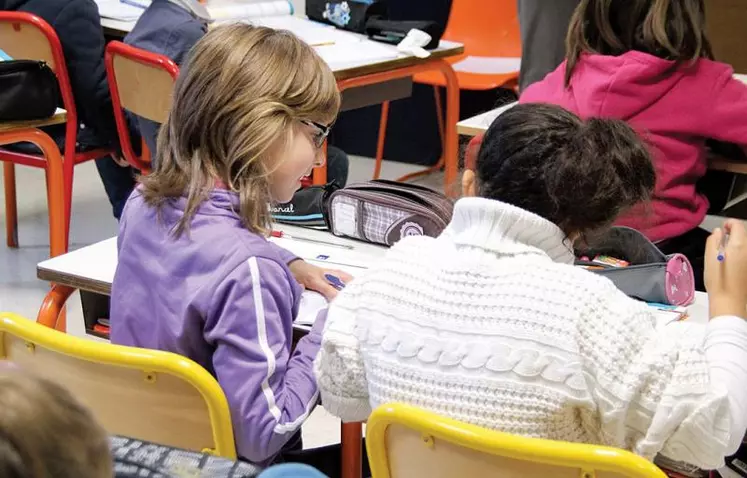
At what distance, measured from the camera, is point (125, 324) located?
58.1 inches

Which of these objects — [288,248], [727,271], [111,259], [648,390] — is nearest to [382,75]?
[288,248]

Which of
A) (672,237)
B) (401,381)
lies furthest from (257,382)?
(672,237)

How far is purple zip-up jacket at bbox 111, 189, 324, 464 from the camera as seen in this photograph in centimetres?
135

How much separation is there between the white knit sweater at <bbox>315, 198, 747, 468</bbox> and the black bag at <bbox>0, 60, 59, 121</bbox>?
1762 mm

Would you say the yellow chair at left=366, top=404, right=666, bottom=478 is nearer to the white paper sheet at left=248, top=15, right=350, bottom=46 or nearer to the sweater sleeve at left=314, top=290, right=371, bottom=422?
the sweater sleeve at left=314, top=290, right=371, bottom=422

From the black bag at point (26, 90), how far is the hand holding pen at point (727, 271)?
1.91 m

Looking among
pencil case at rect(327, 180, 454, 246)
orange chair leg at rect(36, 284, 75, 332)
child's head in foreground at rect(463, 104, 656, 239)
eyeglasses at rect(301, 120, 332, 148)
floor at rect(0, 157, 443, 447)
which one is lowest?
floor at rect(0, 157, 443, 447)

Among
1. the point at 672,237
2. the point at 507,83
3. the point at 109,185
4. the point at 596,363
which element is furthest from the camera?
the point at 507,83

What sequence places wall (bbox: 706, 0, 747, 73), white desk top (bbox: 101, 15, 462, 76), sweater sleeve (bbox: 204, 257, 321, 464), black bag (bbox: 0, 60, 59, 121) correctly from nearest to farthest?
1. sweater sleeve (bbox: 204, 257, 321, 464)
2. black bag (bbox: 0, 60, 59, 121)
3. white desk top (bbox: 101, 15, 462, 76)
4. wall (bbox: 706, 0, 747, 73)

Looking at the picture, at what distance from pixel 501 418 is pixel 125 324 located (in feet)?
2.01

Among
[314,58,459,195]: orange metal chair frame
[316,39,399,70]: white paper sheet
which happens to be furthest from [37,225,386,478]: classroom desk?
[316,39,399,70]: white paper sheet

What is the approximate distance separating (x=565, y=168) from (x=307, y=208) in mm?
833

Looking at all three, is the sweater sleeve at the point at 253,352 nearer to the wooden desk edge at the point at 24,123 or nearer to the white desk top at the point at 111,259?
the white desk top at the point at 111,259

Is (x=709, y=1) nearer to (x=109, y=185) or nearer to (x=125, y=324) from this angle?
(x=109, y=185)
